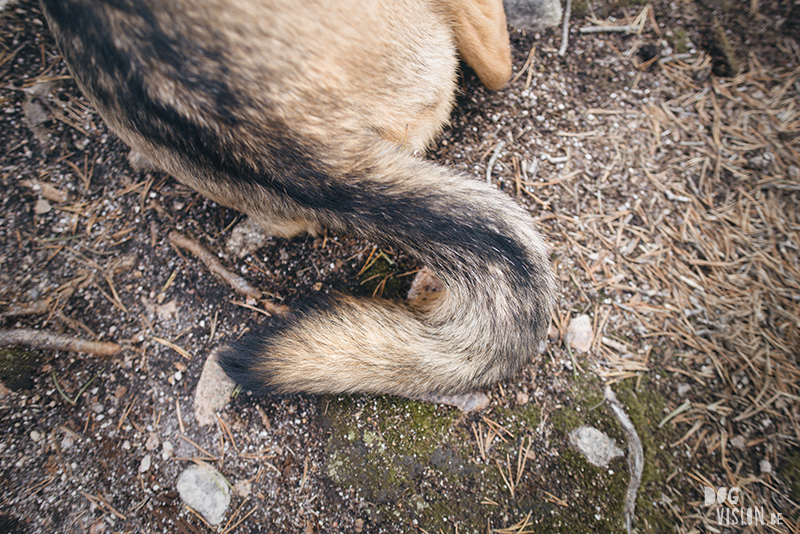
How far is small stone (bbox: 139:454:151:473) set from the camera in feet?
6.10

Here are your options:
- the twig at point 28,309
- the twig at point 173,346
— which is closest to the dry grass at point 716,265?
the twig at point 173,346

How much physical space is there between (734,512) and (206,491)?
2.66 meters

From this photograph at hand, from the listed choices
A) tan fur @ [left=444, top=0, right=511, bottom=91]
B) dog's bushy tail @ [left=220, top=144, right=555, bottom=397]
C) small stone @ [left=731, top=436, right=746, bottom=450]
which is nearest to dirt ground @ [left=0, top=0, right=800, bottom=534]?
small stone @ [left=731, top=436, right=746, bottom=450]

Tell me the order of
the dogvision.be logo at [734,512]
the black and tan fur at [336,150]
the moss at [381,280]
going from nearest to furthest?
1. the black and tan fur at [336,150]
2. the dogvision.be logo at [734,512]
3. the moss at [381,280]

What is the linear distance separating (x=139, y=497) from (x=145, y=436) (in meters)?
0.29

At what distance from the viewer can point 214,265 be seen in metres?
2.06

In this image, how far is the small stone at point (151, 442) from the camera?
1886 millimetres

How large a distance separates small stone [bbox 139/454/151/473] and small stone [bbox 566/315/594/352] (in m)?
2.37

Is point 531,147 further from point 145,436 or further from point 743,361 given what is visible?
point 145,436

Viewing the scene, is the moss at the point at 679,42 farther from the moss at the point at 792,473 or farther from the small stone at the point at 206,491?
the small stone at the point at 206,491

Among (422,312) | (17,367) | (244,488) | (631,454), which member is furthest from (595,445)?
(17,367)

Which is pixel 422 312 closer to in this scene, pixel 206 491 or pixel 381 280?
pixel 381 280

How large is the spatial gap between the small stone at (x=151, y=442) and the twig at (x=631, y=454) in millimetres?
2449

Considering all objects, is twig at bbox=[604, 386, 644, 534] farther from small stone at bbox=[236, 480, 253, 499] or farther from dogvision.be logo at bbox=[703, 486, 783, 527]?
small stone at bbox=[236, 480, 253, 499]
